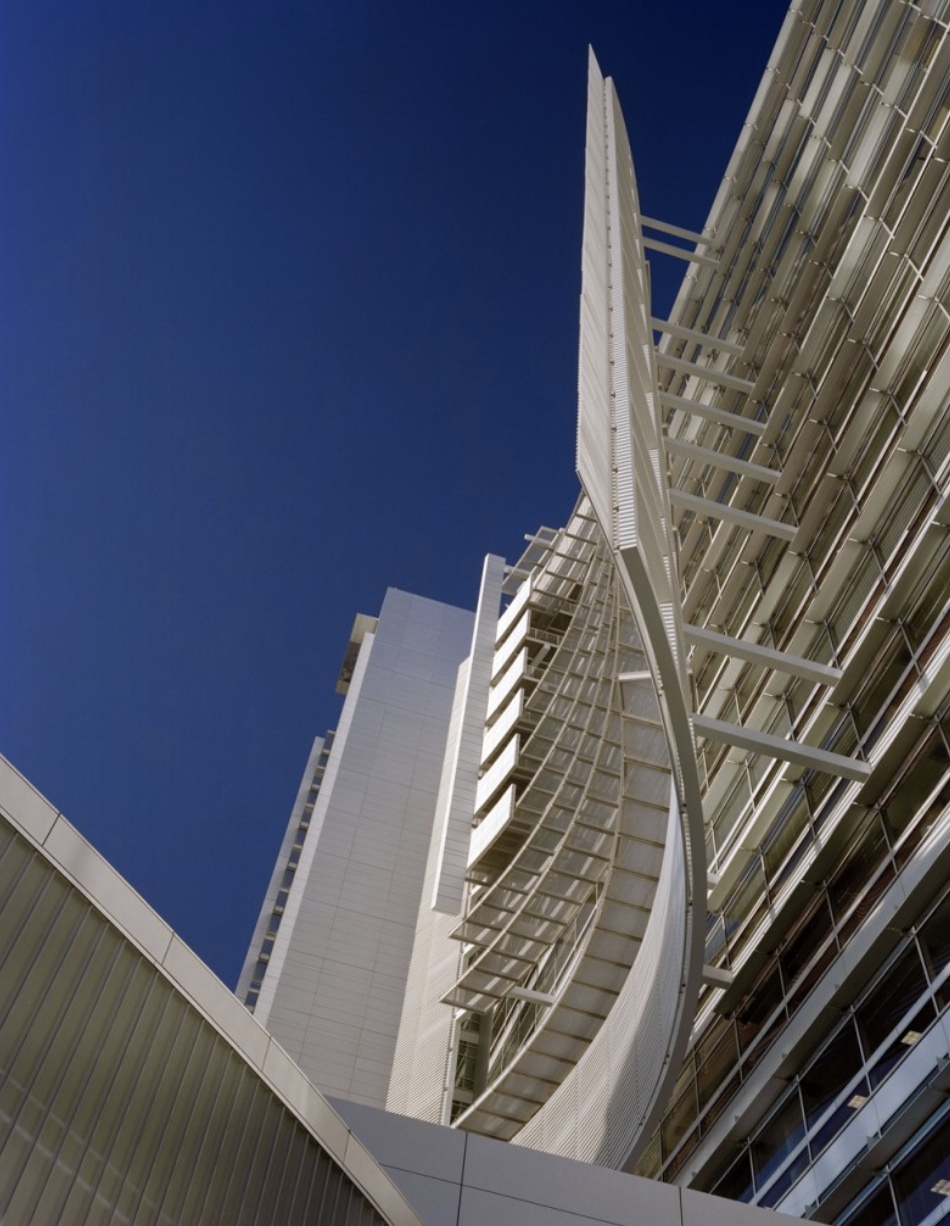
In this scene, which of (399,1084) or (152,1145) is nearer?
(152,1145)

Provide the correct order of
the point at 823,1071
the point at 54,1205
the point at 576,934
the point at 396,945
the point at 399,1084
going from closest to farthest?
1. the point at 54,1205
2. the point at 823,1071
3. the point at 576,934
4. the point at 399,1084
5. the point at 396,945

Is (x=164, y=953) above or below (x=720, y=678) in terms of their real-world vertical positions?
above

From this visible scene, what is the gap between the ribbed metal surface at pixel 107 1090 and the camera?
8.63 m

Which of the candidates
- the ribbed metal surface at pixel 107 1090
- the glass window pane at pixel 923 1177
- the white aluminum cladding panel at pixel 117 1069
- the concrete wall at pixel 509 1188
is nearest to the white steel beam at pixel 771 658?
the glass window pane at pixel 923 1177

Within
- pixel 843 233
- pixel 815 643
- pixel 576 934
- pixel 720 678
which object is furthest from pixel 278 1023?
pixel 843 233

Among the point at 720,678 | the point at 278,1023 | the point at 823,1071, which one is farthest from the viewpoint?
the point at 278,1023

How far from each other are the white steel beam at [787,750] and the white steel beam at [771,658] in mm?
1705

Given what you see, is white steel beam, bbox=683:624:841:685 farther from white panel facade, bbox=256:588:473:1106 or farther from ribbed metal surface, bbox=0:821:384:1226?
white panel facade, bbox=256:588:473:1106

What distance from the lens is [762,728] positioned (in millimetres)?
24812

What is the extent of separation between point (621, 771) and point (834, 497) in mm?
9618

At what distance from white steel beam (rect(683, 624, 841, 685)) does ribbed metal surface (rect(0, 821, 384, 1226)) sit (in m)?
12.7

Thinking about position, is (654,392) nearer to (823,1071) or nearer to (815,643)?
(815,643)

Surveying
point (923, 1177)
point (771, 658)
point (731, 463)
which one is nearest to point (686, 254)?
point (731, 463)

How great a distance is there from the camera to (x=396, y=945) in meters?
46.4
